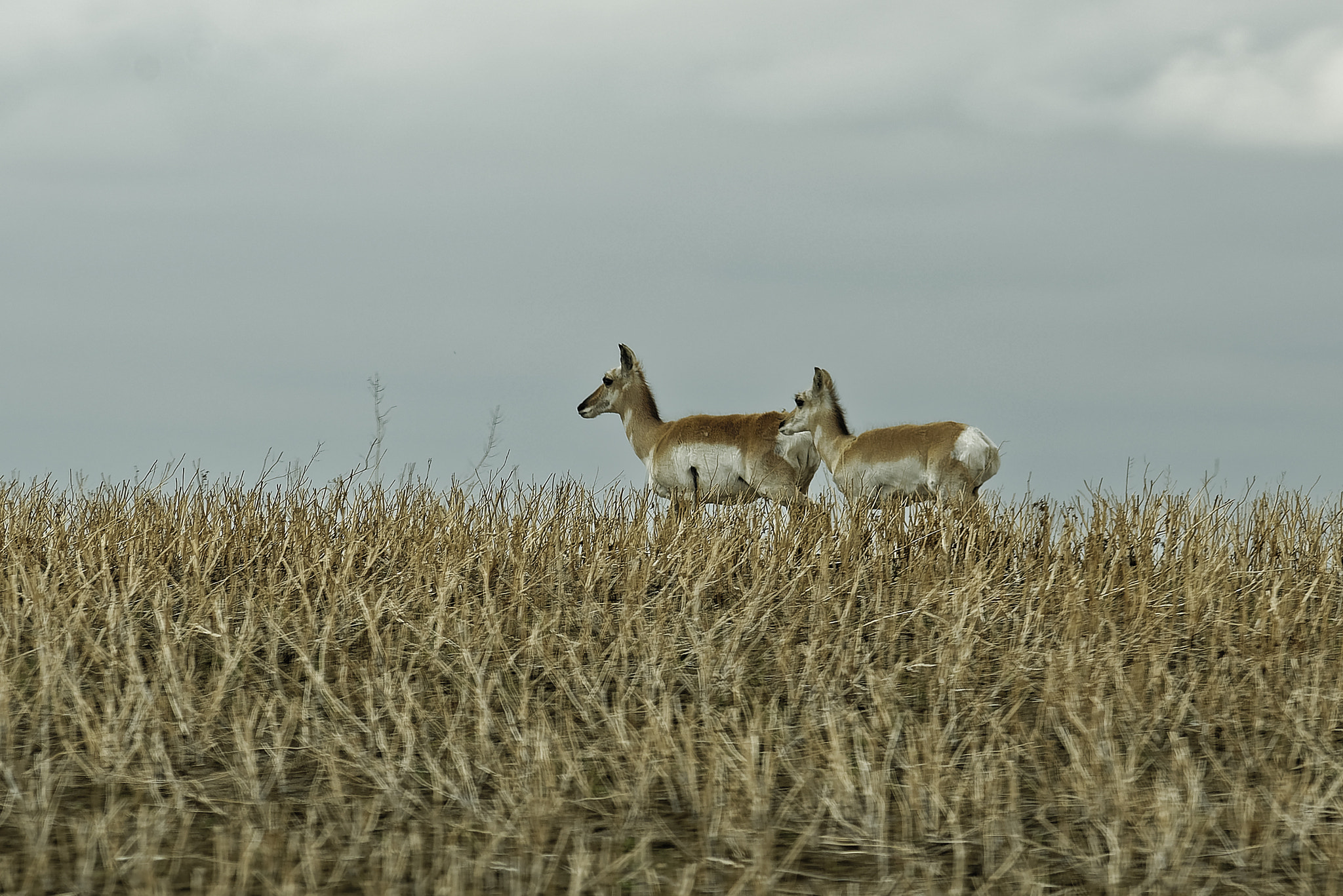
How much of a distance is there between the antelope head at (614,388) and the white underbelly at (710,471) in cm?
132

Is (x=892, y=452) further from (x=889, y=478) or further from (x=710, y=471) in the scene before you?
(x=710, y=471)

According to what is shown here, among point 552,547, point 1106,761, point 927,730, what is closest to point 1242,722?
point 1106,761

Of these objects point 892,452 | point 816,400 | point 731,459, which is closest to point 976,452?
point 892,452

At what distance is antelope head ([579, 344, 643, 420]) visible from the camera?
40.6 feet

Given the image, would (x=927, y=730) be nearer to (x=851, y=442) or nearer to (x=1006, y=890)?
(x=1006, y=890)

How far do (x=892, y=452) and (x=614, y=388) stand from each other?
10.1 feet

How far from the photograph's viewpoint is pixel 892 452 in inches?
425

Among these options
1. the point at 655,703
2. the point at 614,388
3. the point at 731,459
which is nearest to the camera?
the point at 655,703

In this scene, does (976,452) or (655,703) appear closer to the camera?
(655,703)

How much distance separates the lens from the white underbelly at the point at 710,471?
11.0 metres

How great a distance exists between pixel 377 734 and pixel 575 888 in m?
1.41

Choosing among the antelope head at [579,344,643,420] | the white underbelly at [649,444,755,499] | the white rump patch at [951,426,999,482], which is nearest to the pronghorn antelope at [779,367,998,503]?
the white rump patch at [951,426,999,482]

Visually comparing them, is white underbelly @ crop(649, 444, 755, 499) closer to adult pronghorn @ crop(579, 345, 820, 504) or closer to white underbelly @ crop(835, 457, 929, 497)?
adult pronghorn @ crop(579, 345, 820, 504)

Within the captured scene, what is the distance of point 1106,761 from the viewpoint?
421 centimetres
